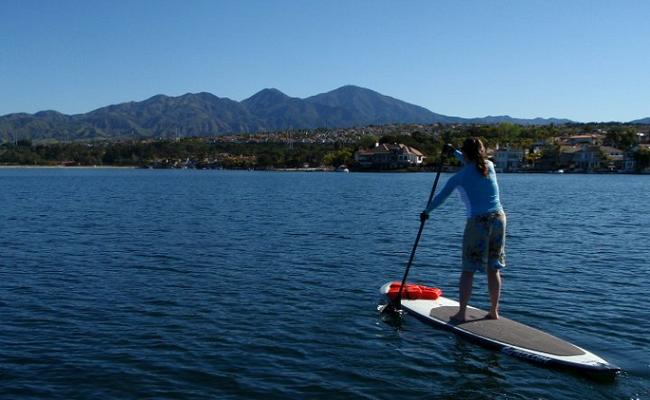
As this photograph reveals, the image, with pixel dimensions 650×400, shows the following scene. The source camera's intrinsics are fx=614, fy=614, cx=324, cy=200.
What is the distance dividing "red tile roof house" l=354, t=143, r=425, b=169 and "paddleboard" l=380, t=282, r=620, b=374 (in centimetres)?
17325

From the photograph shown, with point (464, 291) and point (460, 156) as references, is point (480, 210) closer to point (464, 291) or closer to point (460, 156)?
point (460, 156)

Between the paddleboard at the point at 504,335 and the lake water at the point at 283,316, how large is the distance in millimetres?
206

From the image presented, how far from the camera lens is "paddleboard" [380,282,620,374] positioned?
31.5 feet

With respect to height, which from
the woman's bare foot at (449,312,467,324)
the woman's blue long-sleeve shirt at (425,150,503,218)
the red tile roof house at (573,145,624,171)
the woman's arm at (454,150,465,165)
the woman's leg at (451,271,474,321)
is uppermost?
the red tile roof house at (573,145,624,171)

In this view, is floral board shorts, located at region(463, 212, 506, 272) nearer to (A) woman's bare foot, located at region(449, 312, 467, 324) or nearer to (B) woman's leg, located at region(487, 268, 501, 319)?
(B) woman's leg, located at region(487, 268, 501, 319)

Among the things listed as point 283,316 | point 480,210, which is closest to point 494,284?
point 480,210

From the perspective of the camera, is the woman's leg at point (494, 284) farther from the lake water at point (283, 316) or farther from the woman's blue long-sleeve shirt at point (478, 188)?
the woman's blue long-sleeve shirt at point (478, 188)

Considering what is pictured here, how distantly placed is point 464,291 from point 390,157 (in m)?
179

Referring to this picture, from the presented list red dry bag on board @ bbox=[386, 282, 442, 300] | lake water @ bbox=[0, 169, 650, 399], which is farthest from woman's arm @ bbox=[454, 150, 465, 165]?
red dry bag on board @ bbox=[386, 282, 442, 300]

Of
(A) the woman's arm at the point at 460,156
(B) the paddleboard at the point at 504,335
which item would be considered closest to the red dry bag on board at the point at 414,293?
(B) the paddleboard at the point at 504,335

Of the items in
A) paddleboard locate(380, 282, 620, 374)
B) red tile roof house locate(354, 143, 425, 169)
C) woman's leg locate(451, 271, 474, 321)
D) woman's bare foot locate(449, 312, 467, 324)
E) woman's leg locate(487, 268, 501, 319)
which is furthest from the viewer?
red tile roof house locate(354, 143, 425, 169)

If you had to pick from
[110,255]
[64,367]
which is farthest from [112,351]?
[110,255]

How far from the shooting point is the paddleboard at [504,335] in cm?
961

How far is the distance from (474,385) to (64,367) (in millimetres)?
6528
